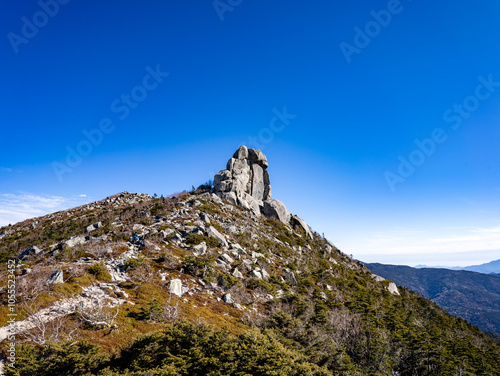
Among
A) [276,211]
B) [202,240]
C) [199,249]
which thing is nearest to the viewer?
[199,249]

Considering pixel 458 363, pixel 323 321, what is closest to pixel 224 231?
pixel 323 321

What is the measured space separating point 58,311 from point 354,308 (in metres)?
29.4

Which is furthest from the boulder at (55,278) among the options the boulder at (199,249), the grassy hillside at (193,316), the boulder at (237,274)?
the boulder at (237,274)

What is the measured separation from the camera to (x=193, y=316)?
15391mm

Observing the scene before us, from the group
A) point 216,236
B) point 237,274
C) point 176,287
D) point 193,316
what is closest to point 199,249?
point 216,236

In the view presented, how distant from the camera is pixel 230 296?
19.8 m

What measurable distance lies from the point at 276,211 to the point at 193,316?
51310mm

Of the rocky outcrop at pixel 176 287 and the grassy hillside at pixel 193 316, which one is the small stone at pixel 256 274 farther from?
the rocky outcrop at pixel 176 287

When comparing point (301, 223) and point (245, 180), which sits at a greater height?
point (245, 180)

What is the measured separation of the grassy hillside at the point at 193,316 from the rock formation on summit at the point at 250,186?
21185mm

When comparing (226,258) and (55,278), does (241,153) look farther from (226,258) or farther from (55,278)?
(55,278)

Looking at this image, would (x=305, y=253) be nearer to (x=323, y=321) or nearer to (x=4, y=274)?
(x=323, y=321)

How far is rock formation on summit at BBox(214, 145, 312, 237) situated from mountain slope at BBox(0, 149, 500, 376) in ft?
61.1

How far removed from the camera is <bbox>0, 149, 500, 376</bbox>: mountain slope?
977cm
